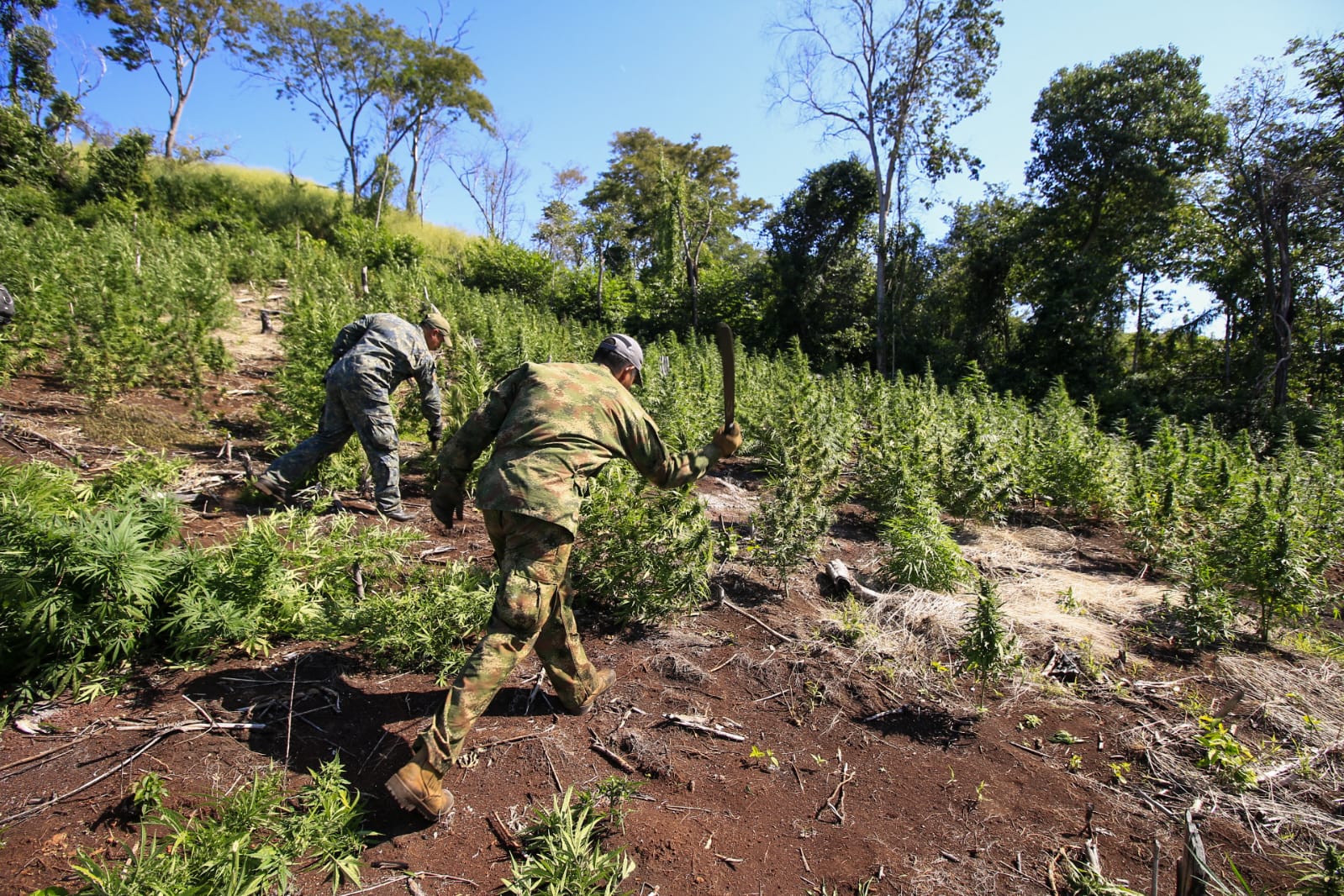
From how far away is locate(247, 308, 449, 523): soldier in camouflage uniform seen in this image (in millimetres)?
4996

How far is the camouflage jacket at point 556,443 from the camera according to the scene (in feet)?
9.11

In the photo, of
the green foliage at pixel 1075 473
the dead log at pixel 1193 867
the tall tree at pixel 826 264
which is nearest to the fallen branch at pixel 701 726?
the dead log at pixel 1193 867

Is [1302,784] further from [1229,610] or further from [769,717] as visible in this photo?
[769,717]

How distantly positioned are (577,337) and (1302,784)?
982cm

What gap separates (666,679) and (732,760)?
66 cm

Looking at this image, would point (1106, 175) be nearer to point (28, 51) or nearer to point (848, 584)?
point (848, 584)

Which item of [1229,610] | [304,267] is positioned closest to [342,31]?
[304,267]

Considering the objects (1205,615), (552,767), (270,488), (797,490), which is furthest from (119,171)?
(1205,615)

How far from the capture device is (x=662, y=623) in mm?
4160

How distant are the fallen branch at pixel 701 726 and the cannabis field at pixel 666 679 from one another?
0.02 meters

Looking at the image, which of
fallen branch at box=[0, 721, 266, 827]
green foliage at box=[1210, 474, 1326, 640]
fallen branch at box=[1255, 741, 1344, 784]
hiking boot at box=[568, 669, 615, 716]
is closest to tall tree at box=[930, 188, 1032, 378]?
green foliage at box=[1210, 474, 1326, 640]

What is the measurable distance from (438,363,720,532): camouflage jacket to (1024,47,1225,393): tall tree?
1849 cm

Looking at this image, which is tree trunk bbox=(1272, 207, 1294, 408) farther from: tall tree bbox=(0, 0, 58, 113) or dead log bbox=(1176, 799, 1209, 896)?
tall tree bbox=(0, 0, 58, 113)

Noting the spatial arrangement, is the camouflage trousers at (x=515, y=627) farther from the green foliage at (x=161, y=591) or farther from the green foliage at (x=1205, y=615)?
the green foliage at (x=1205, y=615)
